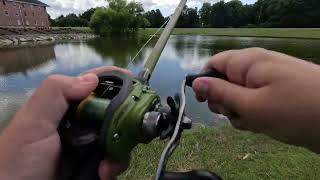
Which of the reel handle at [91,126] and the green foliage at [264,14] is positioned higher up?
the reel handle at [91,126]

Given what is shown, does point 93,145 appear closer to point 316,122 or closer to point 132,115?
point 132,115

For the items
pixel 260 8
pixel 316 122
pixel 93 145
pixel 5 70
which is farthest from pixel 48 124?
pixel 260 8

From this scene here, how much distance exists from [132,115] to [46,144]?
1.55 ft

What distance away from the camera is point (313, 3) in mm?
71000

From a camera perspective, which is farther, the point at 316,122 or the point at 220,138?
the point at 220,138

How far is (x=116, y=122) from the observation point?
1.28 meters

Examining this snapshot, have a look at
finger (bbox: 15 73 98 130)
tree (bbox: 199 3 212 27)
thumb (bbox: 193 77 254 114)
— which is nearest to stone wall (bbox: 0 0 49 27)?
tree (bbox: 199 3 212 27)

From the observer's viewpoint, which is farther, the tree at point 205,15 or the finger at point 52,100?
the tree at point 205,15

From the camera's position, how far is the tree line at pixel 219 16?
67.2 m

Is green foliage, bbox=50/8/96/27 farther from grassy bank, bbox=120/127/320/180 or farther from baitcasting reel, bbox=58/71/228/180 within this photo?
baitcasting reel, bbox=58/71/228/180

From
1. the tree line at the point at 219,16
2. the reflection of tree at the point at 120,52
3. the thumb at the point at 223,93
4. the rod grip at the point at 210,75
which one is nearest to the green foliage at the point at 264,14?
the tree line at the point at 219,16

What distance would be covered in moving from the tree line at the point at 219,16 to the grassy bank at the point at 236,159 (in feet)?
168

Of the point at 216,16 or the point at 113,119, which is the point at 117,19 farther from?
the point at 113,119

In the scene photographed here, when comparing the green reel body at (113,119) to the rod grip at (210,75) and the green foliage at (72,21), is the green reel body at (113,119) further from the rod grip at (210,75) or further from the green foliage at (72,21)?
the green foliage at (72,21)
